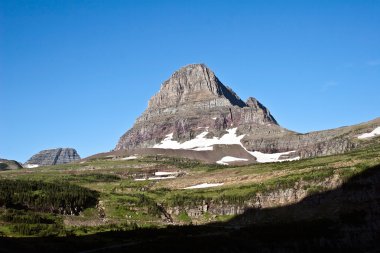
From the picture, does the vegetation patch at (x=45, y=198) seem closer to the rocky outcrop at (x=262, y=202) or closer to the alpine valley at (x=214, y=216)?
the alpine valley at (x=214, y=216)

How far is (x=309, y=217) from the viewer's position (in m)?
117

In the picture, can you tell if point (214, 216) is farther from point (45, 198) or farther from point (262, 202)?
point (45, 198)

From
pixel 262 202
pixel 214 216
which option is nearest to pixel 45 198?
pixel 214 216

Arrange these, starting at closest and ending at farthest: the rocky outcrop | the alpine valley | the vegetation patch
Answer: the alpine valley → the vegetation patch → the rocky outcrop

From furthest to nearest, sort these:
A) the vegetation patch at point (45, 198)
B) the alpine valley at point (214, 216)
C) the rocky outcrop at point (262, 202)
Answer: the rocky outcrop at point (262, 202)
the vegetation patch at point (45, 198)
the alpine valley at point (214, 216)

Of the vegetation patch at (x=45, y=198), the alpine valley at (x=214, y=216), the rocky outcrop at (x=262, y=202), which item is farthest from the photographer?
the rocky outcrop at (x=262, y=202)

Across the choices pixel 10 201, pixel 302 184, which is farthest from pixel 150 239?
pixel 302 184

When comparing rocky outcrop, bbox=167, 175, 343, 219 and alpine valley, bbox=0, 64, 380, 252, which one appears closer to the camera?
alpine valley, bbox=0, 64, 380, 252

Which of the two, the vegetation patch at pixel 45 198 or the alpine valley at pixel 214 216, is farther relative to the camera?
the vegetation patch at pixel 45 198

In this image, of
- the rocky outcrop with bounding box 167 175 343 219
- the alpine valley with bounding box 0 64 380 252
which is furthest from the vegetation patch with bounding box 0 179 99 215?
the rocky outcrop with bounding box 167 175 343 219

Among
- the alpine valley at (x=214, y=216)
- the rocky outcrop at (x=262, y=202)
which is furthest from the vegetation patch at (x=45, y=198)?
the rocky outcrop at (x=262, y=202)

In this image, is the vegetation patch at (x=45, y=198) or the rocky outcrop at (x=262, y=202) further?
the rocky outcrop at (x=262, y=202)

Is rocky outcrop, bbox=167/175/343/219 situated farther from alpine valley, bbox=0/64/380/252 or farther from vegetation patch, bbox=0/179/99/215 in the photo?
vegetation patch, bbox=0/179/99/215

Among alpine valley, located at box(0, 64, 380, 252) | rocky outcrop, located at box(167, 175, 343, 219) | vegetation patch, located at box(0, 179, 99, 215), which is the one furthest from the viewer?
rocky outcrop, located at box(167, 175, 343, 219)
